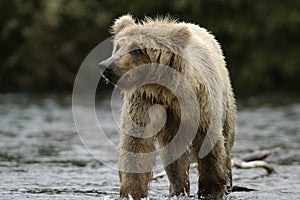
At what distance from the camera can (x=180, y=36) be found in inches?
233

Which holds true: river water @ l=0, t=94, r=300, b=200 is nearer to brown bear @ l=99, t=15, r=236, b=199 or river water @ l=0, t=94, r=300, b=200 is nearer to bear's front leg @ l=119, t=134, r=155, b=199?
brown bear @ l=99, t=15, r=236, b=199

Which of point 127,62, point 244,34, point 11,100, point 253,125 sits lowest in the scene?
point 127,62

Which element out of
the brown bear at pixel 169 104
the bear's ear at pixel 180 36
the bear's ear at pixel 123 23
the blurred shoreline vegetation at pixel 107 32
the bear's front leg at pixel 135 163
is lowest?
the bear's front leg at pixel 135 163

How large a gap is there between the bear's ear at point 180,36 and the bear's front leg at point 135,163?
2.86 feet

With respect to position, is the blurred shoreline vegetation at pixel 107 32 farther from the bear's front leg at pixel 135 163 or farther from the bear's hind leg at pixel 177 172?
the bear's front leg at pixel 135 163

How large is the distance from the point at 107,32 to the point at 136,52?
16919 millimetres

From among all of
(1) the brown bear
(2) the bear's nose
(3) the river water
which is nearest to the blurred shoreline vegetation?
(3) the river water

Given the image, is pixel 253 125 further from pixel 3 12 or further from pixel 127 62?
pixel 3 12

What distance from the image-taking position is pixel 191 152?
6.59 meters

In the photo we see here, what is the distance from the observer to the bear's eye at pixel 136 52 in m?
5.77

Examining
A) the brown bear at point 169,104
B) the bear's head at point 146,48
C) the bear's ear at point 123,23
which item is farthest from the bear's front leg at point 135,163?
the bear's ear at point 123,23

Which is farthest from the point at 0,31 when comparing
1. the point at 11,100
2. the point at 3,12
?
the point at 11,100

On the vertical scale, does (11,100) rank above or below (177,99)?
above

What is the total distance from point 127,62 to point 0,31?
17.0 metres
